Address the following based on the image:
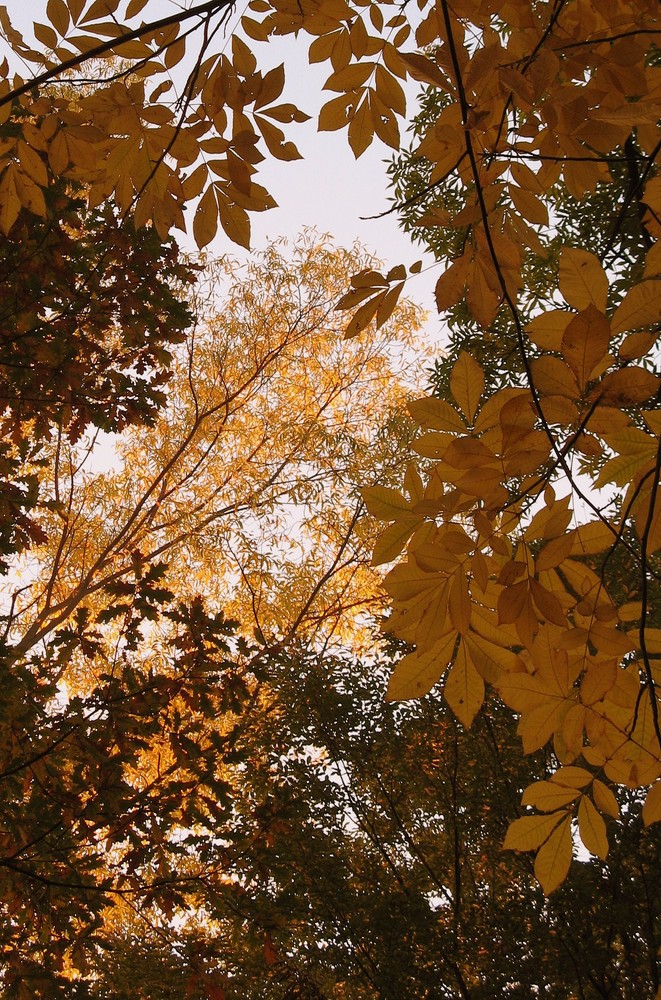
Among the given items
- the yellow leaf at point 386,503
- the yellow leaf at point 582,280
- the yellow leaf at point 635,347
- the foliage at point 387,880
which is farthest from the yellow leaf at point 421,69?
the foliage at point 387,880

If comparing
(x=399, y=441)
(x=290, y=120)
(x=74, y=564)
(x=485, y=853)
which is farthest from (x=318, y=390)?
(x=290, y=120)

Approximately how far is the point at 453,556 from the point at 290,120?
2.06 feet

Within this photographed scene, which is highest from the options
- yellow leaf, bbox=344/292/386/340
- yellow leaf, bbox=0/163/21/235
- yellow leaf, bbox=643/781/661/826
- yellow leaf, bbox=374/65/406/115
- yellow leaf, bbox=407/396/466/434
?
yellow leaf, bbox=374/65/406/115

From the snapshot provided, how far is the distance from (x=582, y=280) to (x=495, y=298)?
207 mm

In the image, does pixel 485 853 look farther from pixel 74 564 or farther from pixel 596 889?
pixel 74 564

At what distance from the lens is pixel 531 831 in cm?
98

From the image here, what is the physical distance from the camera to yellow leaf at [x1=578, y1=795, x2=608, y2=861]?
960 mm

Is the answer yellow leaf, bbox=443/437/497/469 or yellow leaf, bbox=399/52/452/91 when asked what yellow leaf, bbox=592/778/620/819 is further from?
yellow leaf, bbox=399/52/452/91

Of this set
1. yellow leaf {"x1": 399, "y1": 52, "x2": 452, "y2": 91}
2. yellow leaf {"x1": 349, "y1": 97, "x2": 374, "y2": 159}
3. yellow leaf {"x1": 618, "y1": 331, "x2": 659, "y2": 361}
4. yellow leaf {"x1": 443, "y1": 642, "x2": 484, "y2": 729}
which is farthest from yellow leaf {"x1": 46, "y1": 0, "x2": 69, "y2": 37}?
yellow leaf {"x1": 443, "y1": 642, "x2": 484, "y2": 729}

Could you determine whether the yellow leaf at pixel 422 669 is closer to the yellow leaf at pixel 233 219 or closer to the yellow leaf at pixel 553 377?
the yellow leaf at pixel 553 377

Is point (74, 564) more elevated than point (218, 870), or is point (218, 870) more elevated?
Result: point (74, 564)

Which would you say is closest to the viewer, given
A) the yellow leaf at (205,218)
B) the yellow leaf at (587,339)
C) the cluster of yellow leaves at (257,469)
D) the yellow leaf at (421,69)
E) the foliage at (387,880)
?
the yellow leaf at (587,339)

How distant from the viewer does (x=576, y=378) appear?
2.48 ft

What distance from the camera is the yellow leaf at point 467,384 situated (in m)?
0.89
